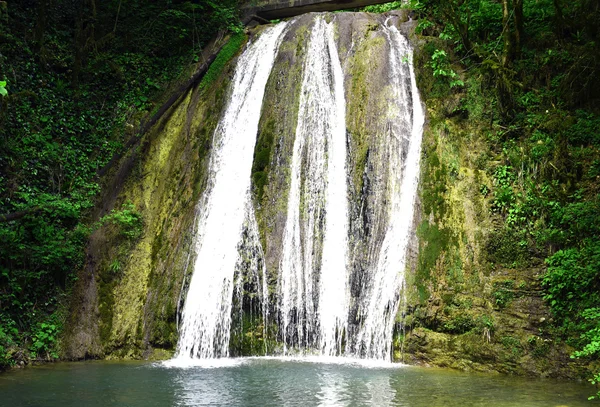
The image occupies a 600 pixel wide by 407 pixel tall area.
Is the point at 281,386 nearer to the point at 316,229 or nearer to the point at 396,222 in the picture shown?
the point at 316,229

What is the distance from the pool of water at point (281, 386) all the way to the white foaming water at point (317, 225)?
943 millimetres

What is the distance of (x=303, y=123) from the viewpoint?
42.0 ft

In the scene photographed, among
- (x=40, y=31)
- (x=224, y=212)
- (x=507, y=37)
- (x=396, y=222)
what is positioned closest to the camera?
(x=396, y=222)

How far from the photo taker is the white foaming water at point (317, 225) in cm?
1060

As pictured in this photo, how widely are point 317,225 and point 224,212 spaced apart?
6.58 feet

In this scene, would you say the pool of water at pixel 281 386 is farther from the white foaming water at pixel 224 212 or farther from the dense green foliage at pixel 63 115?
the dense green foliage at pixel 63 115

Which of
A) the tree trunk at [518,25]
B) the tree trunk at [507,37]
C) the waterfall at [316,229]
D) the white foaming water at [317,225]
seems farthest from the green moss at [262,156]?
the tree trunk at [518,25]

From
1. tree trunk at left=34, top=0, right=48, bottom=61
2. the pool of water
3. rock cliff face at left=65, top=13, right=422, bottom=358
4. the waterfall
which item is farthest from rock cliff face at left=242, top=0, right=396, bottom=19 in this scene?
the pool of water

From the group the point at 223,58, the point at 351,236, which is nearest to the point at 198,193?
the point at 351,236

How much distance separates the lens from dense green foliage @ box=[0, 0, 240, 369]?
11680 millimetres

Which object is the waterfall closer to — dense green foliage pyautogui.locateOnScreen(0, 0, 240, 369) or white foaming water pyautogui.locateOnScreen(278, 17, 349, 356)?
white foaming water pyautogui.locateOnScreen(278, 17, 349, 356)

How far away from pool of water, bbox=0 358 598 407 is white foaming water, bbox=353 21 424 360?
0.72 m

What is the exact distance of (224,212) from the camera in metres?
12.2

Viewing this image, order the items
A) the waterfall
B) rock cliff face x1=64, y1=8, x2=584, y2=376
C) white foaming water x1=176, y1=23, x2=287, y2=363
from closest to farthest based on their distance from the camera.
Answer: rock cliff face x1=64, y1=8, x2=584, y2=376 < the waterfall < white foaming water x1=176, y1=23, x2=287, y2=363
